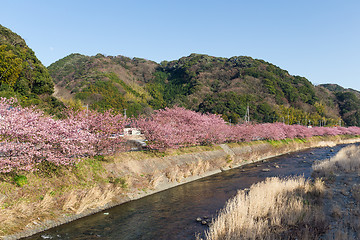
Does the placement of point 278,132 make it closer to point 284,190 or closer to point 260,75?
point 284,190

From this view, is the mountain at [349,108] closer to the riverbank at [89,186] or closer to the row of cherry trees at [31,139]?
the riverbank at [89,186]

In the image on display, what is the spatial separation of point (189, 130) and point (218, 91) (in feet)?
403

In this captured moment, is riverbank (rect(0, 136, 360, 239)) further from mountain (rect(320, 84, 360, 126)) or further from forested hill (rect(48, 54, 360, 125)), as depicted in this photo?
mountain (rect(320, 84, 360, 126))

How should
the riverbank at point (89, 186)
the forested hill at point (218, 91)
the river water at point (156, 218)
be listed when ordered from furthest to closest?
the forested hill at point (218, 91) → the river water at point (156, 218) → the riverbank at point (89, 186)

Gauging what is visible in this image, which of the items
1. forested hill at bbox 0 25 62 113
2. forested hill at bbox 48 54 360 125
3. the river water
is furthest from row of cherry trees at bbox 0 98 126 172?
forested hill at bbox 48 54 360 125

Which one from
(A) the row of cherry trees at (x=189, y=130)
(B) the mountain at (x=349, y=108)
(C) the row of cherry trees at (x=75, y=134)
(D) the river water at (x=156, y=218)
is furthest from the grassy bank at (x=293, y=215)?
(B) the mountain at (x=349, y=108)

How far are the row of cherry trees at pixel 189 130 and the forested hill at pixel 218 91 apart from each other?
2105 inches

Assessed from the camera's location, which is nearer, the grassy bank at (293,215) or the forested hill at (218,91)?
the grassy bank at (293,215)

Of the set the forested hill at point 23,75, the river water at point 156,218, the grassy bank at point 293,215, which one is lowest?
the river water at point 156,218

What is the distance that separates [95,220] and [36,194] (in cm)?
348

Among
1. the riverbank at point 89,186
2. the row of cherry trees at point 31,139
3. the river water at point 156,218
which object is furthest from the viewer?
the row of cherry trees at point 31,139

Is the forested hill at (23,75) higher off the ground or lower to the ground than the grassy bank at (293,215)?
higher

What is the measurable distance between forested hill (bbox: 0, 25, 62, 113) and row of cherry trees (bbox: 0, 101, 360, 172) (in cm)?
2710

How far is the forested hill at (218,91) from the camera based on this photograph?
11647cm
